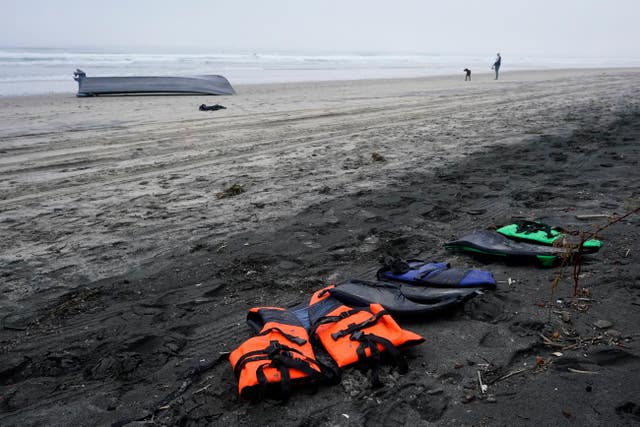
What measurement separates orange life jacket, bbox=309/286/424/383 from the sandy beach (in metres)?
0.11

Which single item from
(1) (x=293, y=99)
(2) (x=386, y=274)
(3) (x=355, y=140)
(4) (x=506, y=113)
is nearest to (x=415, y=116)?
(4) (x=506, y=113)

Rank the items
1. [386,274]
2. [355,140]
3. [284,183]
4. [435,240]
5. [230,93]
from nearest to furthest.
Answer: [386,274]
[435,240]
[284,183]
[355,140]
[230,93]

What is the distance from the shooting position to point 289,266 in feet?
13.6

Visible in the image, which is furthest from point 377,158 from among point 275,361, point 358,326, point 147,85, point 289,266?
point 147,85

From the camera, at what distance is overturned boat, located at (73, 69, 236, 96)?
17.3 meters

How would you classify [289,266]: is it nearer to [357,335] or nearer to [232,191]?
[357,335]

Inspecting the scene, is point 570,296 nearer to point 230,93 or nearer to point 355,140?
point 355,140

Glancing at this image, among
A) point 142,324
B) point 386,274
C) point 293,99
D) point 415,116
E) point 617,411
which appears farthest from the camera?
point 293,99

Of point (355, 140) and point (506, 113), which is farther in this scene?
point (506, 113)

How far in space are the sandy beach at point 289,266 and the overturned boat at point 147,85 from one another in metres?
8.11

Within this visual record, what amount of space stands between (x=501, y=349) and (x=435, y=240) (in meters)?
1.81

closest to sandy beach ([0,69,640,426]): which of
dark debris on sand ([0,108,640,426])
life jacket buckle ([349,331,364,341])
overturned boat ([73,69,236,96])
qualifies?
dark debris on sand ([0,108,640,426])

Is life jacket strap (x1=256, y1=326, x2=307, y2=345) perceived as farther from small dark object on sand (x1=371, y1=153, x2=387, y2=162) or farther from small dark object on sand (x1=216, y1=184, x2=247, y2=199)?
small dark object on sand (x1=371, y1=153, x2=387, y2=162)

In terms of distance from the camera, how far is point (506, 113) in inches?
500
